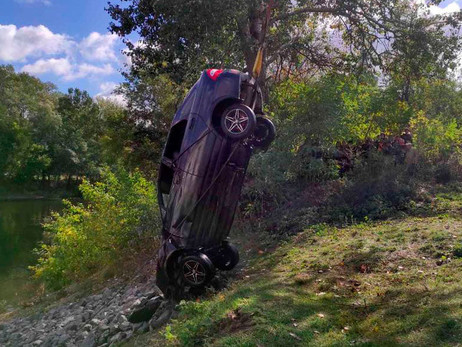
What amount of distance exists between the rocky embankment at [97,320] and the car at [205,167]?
510mm

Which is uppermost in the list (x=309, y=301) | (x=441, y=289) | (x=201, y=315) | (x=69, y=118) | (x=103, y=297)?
(x=69, y=118)

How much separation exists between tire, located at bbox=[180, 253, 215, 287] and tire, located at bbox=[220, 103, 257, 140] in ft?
5.91

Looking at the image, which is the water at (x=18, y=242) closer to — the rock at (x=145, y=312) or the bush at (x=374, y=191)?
the rock at (x=145, y=312)

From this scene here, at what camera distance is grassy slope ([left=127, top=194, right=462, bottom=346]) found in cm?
396

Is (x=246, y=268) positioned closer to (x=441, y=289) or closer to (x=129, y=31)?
(x=441, y=289)

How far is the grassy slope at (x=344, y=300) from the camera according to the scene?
13.0 feet

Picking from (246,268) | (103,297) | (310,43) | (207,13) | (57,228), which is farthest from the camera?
(310,43)

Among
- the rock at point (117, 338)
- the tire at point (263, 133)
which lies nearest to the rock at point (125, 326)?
the rock at point (117, 338)

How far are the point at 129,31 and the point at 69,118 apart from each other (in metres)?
46.4

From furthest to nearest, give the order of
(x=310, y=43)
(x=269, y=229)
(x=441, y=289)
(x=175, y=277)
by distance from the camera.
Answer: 1. (x=310, y=43)
2. (x=269, y=229)
3. (x=175, y=277)
4. (x=441, y=289)

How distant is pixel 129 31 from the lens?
14875 millimetres

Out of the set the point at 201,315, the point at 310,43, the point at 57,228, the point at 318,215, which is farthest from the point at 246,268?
the point at 310,43

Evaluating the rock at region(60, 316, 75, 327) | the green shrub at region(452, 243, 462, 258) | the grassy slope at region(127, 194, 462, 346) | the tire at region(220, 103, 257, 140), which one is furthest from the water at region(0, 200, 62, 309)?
the green shrub at region(452, 243, 462, 258)

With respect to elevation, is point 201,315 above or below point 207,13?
below
